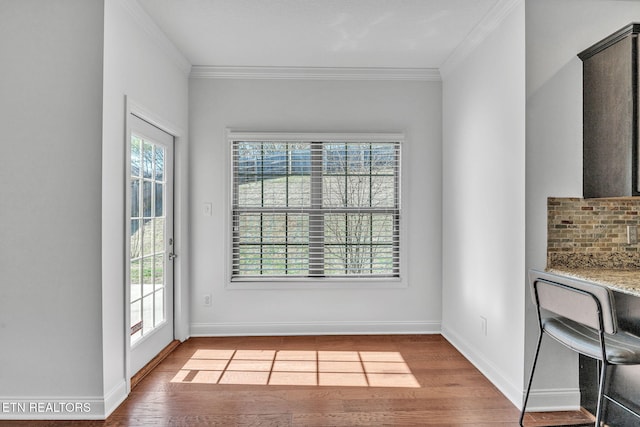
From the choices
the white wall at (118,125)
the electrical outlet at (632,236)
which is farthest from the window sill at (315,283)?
the electrical outlet at (632,236)

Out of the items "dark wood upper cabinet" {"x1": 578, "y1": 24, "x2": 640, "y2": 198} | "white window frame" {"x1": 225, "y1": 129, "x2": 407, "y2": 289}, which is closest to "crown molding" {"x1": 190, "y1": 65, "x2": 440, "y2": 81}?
"white window frame" {"x1": 225, "y1": 129, "x2": 407, "y2": 289}

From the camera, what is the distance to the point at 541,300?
2105 millimetres

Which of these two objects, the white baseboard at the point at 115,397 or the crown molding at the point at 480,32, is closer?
the white baseboard at the point at 115,397

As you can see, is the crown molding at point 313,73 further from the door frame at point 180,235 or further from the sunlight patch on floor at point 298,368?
the sunlight patch on floor at point 298,368

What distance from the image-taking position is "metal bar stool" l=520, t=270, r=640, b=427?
5.64 ft

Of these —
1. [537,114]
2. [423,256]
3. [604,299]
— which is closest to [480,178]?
[537,114]

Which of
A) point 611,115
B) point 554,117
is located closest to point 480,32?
point 554,117

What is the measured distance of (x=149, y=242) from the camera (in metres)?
3.01

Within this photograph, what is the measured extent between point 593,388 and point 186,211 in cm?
331

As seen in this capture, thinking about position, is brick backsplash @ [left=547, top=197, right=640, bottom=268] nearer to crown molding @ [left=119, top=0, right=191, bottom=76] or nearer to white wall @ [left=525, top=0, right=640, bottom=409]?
white wall @ [left=525, top=0, right=640, bottom=409]

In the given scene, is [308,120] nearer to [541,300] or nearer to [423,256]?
[423,256]

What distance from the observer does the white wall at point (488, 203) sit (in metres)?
2.42

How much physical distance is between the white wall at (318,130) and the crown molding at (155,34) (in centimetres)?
28

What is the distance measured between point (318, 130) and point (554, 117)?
1994 millimetres
